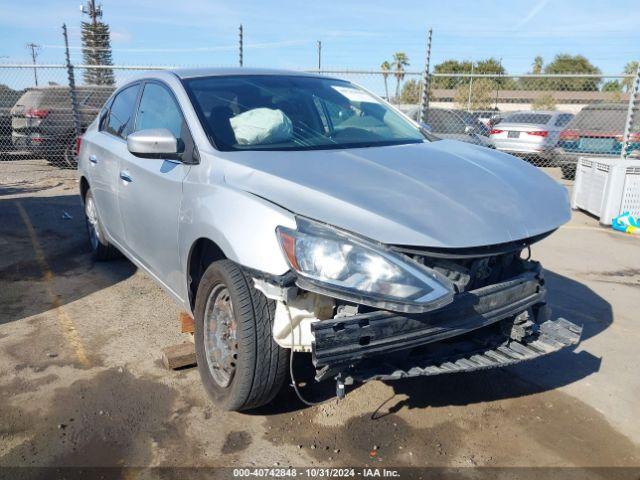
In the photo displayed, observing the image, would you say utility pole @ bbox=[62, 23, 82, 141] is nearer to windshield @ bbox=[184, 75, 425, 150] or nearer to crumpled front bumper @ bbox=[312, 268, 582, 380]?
windshield @ bbox=[184, 75, 425, 150]

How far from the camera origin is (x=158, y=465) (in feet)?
8.32

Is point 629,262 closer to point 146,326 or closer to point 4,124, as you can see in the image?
point 146,326

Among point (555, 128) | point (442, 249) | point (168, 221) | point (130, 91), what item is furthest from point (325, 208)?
point (555, 128)

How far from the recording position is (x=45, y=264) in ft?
18.2

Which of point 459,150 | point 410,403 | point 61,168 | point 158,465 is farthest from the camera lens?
point 61,168

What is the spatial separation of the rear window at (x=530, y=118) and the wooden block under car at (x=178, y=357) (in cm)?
1237

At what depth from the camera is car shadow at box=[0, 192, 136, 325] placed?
181 inches

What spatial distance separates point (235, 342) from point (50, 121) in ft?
36.2

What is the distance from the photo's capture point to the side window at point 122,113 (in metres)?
4.23

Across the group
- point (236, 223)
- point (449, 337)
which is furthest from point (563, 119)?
point (236, 223)

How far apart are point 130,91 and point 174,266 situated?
74.9 inches

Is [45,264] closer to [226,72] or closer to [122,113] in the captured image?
[122,113]

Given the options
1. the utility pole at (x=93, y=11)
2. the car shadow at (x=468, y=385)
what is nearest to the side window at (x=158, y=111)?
the car shadow at (x=468, y=385)

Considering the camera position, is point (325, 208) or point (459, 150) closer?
point (325, 208)
